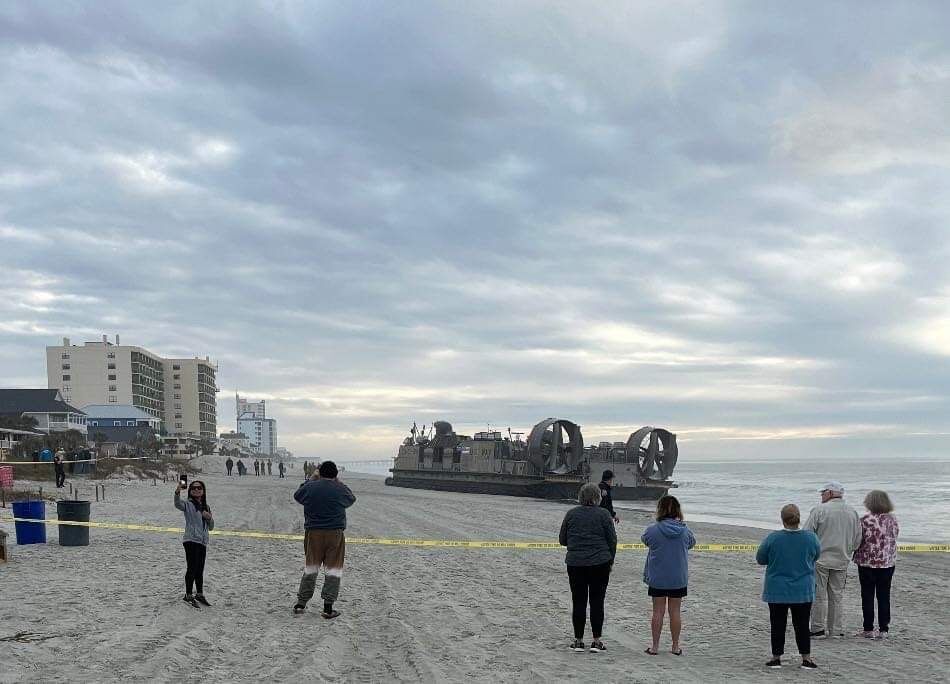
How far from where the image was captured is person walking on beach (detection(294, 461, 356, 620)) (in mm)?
9064

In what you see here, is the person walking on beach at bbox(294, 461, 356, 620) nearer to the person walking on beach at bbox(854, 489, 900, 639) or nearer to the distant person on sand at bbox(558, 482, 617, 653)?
the distant person on sand at bbox(558, 482, 617, 653)

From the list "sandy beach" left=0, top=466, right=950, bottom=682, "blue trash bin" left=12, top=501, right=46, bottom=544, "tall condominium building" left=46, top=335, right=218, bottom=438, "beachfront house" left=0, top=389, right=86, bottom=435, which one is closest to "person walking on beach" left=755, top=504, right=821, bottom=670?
"sandy beach" left=0, top=466, right=950, bottom=682

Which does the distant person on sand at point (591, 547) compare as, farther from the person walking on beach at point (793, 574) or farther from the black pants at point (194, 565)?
the black pants at point (194, 565)

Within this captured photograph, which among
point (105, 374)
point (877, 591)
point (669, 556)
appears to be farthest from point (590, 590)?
point (105, 374)

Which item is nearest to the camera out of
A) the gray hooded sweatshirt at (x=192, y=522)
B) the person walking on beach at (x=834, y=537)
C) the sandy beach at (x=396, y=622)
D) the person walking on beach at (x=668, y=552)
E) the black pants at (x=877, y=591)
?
the sandy beach at (x=396, y=622)

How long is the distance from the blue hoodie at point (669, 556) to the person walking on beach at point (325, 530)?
10.9 feet

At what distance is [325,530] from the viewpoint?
910 centimetres

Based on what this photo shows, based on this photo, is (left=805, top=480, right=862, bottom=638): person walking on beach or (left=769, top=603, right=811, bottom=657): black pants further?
(left=805, top=480, right=862, bottom=638): person walking on beach

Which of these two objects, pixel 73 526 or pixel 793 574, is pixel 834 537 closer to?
pixel 793 574

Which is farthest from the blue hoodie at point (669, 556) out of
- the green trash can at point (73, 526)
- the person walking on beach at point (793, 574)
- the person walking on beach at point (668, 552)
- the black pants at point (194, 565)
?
the green trash can at point (73, 526)

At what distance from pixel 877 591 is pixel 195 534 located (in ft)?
24.3

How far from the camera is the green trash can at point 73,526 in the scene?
1480 cm

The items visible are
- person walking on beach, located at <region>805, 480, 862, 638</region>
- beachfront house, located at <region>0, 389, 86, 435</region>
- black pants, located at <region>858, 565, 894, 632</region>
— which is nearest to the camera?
person walking on beach, located at <region>805, 480, 862, 638</region>

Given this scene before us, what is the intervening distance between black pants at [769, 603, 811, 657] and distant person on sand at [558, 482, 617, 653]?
4.90 feet
